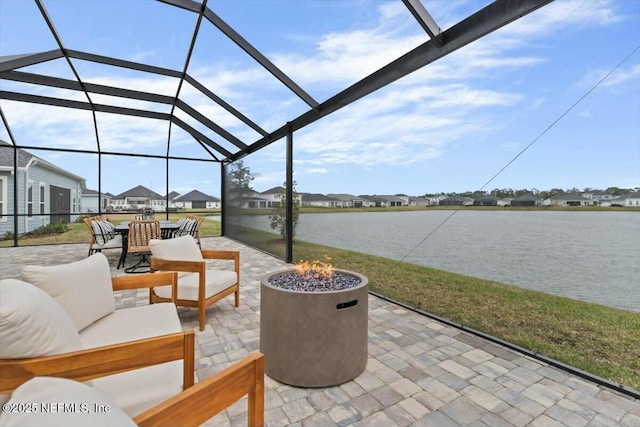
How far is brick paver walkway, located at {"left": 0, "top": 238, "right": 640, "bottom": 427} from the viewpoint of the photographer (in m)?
1.77

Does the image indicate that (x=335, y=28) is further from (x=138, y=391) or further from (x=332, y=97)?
(x=138, y=391)

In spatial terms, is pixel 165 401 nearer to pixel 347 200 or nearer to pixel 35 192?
pixel 347 200

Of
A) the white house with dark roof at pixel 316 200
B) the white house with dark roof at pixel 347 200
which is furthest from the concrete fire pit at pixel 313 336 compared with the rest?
the white house with dark roof at pixel 316 200

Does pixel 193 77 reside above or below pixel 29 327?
above

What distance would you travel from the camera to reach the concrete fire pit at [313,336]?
6.73 feet

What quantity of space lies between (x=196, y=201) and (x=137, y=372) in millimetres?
9586

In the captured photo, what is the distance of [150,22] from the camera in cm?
473

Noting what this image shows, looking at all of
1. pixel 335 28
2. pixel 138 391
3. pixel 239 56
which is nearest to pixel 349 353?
pixel 138 391

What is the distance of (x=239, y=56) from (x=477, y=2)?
3.42 meters

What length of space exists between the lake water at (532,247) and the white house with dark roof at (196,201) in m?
6.68

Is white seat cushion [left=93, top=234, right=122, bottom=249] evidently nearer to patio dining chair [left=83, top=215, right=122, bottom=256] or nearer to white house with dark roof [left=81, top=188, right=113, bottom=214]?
patio dining chair [left=83, top=215, right=122, bottom=256]

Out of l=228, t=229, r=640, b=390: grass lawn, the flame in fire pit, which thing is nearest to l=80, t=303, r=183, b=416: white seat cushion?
the flame in fire pit

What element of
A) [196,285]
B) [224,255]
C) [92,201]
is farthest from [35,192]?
[196,285]

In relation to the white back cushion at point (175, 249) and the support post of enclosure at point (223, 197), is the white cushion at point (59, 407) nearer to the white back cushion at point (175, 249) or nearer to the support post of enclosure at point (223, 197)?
the white back cushion at point (175, 249)
